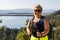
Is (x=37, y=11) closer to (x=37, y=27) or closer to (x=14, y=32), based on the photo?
(x=37, y=27)

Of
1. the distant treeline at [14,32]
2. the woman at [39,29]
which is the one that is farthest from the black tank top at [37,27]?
the distant treeline at [14,32]

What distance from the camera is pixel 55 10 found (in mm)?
2926

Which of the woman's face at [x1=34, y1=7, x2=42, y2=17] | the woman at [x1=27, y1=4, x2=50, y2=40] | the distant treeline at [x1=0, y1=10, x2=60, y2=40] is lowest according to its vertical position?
the distant treeline at [x1=0, y1=10, x2=60, y2=40]

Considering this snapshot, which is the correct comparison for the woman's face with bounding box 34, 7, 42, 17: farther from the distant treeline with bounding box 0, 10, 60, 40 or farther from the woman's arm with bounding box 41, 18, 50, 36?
the distant treeline with bounding box 0, 10, 60, 40

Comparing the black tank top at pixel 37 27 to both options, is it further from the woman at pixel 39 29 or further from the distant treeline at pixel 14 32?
the distant treeline at pixel 14 32

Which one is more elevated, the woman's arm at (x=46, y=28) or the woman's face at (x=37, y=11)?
the woman's face at (x=37, y=11)

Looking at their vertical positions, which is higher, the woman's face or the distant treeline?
the woman's face

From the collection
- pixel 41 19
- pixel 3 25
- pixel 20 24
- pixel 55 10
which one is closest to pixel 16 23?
pixel 20 24

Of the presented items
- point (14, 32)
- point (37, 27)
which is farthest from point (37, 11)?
point (14, 32)

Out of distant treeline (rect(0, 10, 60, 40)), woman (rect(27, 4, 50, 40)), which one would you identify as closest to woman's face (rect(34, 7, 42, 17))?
woman (rect(27, 4, 50, 40))

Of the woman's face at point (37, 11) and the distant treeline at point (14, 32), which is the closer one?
the woman's face at point (37, 11)

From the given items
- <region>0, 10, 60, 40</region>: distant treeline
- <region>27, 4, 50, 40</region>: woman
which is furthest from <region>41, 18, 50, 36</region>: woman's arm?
<region>0, 10, 60, 40</region>: distant treeline

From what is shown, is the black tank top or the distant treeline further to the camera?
the distant treeline

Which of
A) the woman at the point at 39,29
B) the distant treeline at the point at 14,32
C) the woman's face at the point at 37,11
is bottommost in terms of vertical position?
the distant treeline at the point at 14,32
